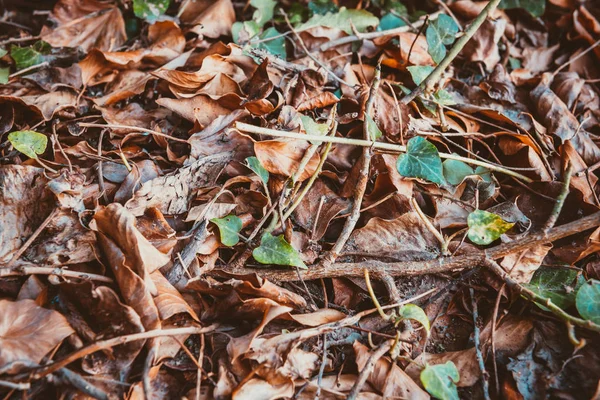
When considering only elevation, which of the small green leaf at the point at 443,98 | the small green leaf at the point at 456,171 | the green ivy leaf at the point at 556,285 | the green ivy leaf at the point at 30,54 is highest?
the green ivy leaf at the point at 30,54

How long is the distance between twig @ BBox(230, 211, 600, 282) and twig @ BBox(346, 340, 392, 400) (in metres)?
0.23

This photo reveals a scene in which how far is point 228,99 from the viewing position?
1608 millimetres

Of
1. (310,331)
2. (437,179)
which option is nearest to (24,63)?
(310,331)

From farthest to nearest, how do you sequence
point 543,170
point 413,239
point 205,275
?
point 543,170
point 413,239
point 205,275

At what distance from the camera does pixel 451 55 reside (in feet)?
5.34

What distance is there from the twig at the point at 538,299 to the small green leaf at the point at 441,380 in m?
0.32

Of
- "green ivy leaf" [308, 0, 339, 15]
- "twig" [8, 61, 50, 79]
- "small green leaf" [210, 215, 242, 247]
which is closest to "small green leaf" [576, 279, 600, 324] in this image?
"small green leaf" [210, 215, 242, 247]

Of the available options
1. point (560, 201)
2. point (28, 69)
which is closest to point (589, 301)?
point (560, 201)

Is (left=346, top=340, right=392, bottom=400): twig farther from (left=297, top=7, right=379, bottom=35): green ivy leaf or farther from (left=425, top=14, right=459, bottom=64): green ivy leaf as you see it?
(left=297, top=7, right=379, bottom=35): green ivy leaf

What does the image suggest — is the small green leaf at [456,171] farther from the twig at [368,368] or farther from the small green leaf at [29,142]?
the small green leaf at [29,142]

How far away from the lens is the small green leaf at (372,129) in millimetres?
1505

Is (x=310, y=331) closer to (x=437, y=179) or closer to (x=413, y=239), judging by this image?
(x=413, y=239)

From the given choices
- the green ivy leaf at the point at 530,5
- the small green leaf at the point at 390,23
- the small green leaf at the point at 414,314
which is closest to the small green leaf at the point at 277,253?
the small green leaf at the point at 414,314

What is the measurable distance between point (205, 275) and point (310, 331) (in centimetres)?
37
